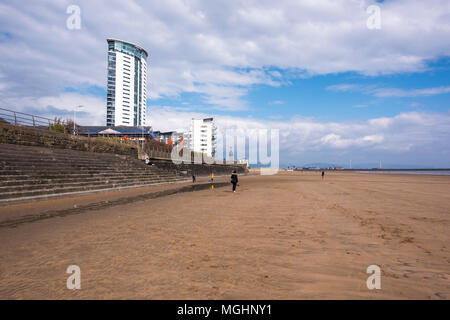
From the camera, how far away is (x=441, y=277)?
375cm

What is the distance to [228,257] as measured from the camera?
464 cm

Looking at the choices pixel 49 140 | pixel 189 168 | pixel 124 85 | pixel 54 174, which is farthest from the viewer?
pixel 124 85

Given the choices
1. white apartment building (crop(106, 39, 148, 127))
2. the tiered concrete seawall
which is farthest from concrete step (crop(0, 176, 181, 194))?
white apartment building (crop(106, 39, 148, 127))

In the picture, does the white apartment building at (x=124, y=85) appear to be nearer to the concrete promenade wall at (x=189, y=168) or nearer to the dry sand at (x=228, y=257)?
the concrete promenade wall at (x=189, y=168)

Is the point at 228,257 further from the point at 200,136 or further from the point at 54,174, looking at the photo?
the point at 200,136

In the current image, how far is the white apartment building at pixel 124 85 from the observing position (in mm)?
127625

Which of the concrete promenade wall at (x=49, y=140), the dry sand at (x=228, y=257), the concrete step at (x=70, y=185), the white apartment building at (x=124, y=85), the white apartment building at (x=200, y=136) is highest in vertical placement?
the white apartment building at (x=124, y=85)

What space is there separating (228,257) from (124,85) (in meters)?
147

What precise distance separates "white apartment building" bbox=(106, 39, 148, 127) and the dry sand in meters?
135

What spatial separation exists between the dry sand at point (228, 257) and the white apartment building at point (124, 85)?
135067mm

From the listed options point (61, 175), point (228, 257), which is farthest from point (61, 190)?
point (228, 257)

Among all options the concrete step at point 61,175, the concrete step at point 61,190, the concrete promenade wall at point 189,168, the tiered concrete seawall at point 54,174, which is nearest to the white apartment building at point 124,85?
the concrete promenade wall at point 189,168
